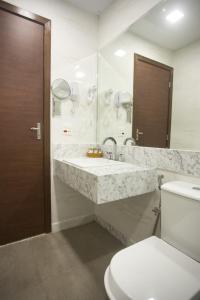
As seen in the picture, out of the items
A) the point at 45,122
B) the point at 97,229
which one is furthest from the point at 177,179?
the point at 45,122

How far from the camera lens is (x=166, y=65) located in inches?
52.7

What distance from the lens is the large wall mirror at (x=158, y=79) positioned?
3.92ft

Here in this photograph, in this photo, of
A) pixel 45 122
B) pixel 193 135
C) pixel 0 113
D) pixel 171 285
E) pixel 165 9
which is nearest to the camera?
pixel 171 285

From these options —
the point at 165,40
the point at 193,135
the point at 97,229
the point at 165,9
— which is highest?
the point at 165,9

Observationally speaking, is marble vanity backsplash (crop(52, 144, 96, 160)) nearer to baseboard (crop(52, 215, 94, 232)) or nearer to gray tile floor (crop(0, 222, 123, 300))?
baseboard (crop(52, 215, 94, 232))

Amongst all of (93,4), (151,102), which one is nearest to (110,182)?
(151,102)

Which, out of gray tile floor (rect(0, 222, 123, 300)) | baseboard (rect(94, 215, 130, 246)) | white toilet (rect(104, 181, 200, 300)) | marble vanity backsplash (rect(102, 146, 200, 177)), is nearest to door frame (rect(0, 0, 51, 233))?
gray tile floor (rect(0, 222, 123, 300))

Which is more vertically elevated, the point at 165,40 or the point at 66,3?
the point at 66,3

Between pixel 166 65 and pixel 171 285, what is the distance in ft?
4.46

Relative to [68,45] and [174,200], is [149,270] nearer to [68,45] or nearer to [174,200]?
[174,200]

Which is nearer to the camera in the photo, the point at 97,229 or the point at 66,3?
the point at 66,3

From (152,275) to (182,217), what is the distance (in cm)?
35

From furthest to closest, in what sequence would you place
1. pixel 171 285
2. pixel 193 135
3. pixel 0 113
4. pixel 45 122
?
pixel 45 122 → pixel 0 113 → pixel 193 135 → pixel 171 285

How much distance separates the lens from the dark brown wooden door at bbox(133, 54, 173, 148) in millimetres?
1365
